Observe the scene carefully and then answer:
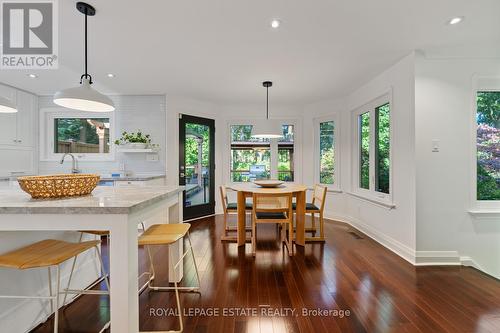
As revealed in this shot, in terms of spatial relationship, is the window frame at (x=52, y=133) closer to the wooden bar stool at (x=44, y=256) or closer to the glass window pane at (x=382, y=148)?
the wooden bar stool at (x=44, y=256)

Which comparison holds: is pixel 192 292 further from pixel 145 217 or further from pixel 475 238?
pixel 475 238

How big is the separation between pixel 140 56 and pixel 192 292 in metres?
2.66

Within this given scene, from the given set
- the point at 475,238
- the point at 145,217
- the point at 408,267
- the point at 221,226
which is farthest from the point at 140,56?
the point at 475,238

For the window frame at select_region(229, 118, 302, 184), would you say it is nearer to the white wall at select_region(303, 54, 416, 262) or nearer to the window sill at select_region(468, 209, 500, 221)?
the white wall at select_region(303, 54, 416, 262)

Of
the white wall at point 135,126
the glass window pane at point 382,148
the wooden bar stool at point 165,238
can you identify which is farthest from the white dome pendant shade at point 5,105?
the glass window pane at point 382,148

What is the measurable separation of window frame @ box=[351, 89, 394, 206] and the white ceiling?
0.43 m

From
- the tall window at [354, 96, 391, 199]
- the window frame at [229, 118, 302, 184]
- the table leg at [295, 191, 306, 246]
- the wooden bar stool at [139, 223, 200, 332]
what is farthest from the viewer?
the window frame at [229, 118, 302, 184]

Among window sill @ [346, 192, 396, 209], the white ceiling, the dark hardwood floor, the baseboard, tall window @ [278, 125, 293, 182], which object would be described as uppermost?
the white ceiling

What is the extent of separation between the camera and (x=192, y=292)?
199 centimetres

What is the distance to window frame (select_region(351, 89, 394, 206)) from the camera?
9.75 ft

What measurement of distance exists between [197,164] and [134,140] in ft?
4.11

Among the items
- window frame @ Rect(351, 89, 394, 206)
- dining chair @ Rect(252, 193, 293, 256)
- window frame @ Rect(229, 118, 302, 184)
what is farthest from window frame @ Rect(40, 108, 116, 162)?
window frame @ Rect(351, 89, 394, 206)

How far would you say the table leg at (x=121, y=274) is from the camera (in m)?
1.10

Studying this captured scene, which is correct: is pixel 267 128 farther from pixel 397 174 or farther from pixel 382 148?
pixel 397 174
